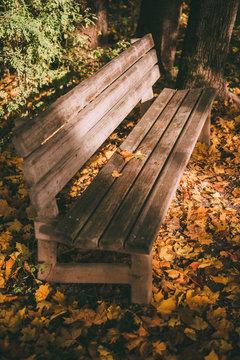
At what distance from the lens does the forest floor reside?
5.23 ft

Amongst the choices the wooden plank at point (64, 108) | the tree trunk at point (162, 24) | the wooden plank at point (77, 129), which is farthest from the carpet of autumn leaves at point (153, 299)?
the tree trunk at point (162, 24)

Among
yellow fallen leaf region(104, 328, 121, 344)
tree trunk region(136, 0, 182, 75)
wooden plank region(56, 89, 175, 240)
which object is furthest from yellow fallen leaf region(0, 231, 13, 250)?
tree trunk region(136, 0, 182, 75)

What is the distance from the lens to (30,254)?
81.7 inches

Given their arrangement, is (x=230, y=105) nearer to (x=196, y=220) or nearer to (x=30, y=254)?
(x=196, y=220)

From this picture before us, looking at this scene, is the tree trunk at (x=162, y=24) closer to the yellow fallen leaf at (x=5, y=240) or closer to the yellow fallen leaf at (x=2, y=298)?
the yellow fallen leaf at (x=5, y=240)

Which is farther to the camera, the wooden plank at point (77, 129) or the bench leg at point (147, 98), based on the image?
the bench leg at point (147, 98)

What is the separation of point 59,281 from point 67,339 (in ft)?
1.20

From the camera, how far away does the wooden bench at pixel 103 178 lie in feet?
4.92

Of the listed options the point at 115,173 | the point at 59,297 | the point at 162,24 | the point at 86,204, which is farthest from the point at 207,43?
the point at 59,297

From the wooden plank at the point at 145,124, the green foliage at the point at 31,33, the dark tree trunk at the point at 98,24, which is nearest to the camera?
the wooden plank at the point at 145,124

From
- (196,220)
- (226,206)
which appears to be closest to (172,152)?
(196,220)

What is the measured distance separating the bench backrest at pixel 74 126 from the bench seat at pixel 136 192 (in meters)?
0.19

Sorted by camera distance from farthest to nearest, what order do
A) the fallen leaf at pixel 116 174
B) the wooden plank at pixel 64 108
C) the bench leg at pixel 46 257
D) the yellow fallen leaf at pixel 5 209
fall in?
the yellow fallen leaf at pixel 5 209 < the fallen leaf at pixel 116 174 < the bench leg at pixel 46 257 < the wooden plank at pixel 64 108

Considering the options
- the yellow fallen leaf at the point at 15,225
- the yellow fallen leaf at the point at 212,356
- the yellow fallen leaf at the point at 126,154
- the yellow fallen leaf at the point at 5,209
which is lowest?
the yellow fallen leaf at the point at 212,356
